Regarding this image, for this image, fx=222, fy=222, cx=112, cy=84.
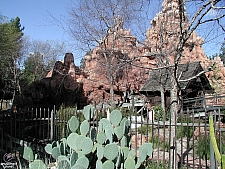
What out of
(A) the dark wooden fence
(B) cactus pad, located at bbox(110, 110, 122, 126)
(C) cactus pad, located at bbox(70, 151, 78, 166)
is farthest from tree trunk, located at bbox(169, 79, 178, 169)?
(C) cactus pad, located at bbox(70, 151, 78, 166)

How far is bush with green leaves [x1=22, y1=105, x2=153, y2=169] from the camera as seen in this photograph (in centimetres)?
303

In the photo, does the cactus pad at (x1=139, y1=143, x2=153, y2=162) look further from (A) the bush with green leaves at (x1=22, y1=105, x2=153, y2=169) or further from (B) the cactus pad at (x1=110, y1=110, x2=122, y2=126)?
(B) the cactus pad at (x1=110, y1=110, x2=122, y2=126)

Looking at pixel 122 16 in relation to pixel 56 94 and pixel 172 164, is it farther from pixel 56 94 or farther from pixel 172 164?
pixel 172 164

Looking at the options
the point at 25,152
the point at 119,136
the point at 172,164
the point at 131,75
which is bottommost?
the point at 172,164

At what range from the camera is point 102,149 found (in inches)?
125

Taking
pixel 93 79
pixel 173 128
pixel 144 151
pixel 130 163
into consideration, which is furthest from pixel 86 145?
pixel 93 79

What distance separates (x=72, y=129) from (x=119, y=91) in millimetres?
18633

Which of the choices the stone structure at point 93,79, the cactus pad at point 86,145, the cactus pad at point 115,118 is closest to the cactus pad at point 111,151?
the cactus pad at point 86,145

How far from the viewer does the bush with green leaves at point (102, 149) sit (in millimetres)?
3031

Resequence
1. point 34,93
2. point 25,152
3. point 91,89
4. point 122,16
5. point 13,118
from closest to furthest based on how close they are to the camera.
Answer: point 25,152, point 13,118, point 122,16, point 34,93, point 91,89

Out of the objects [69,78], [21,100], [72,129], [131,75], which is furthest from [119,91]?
→ [72,129]

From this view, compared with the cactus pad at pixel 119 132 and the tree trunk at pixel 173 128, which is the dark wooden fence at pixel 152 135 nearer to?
the tree trunk at pixel 173 128

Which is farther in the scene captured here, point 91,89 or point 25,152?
point 91,89

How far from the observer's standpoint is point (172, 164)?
4.58 m
